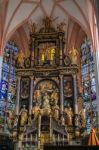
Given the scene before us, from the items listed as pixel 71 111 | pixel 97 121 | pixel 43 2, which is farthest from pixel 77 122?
pixel 43 2

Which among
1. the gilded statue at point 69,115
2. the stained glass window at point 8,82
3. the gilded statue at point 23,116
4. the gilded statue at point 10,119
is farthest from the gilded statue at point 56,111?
the stained glass window at point 8,82

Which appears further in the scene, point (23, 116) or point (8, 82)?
point (8, 82)

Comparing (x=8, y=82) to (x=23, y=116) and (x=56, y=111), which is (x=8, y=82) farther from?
(x=56, y=111)

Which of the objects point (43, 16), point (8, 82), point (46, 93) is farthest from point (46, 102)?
point (43, 16)

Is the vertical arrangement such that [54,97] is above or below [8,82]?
below

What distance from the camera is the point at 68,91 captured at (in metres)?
16.1

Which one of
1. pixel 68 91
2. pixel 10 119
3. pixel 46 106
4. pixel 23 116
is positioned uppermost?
pixel 68 91

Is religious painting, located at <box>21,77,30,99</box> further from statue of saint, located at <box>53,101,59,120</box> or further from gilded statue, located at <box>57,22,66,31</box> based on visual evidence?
gilded statue, located at <box>57,22,66,31</box>

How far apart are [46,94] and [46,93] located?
0.10m

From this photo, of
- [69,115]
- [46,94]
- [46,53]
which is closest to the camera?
[69,115]

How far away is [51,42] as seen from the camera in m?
19.0

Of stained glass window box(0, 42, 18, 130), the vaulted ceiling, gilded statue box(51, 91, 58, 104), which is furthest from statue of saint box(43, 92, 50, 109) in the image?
the vaulted ceiling

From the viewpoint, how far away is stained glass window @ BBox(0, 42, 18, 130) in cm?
1753

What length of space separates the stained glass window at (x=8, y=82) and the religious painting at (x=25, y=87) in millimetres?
1902
